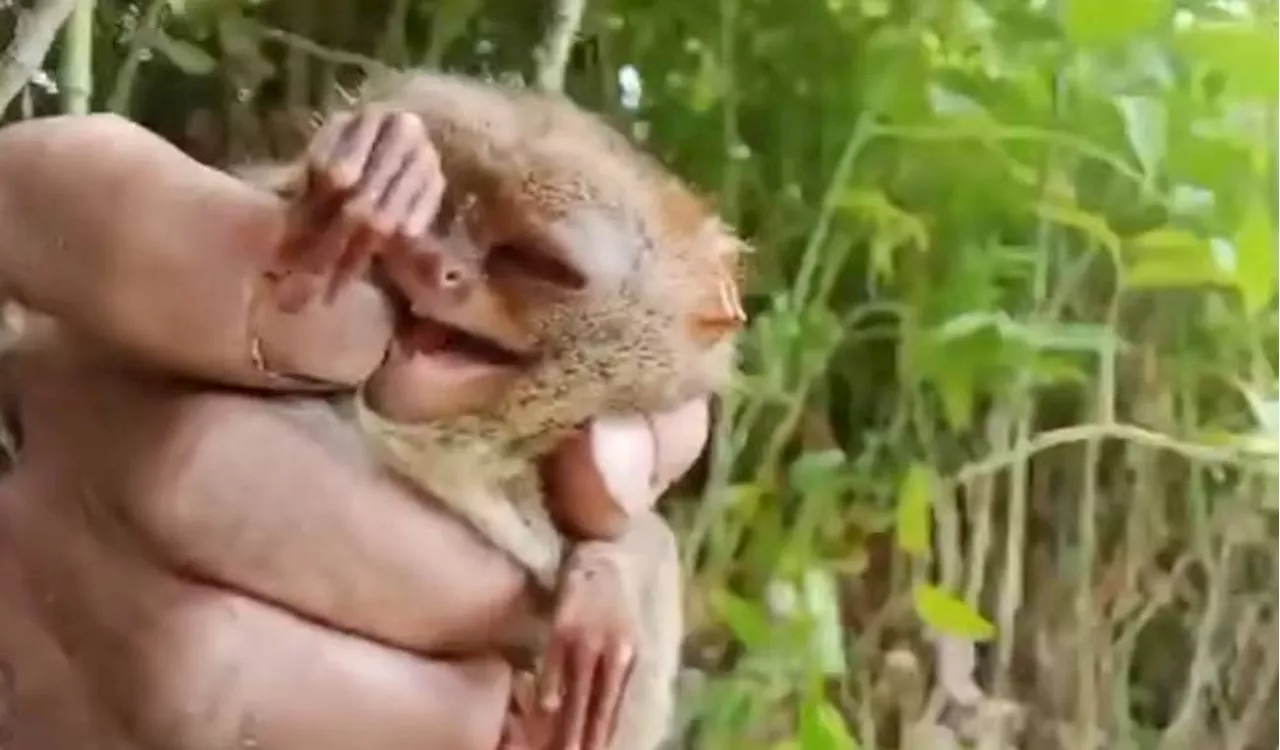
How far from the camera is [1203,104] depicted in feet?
2.62

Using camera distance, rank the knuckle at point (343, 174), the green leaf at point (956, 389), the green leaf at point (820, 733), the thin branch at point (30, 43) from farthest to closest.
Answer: the green leaf at point (956, 389) → the green leaf at point (820, 733) → the thin branch at point (30, 43) → the knuckle at point (343, 174)

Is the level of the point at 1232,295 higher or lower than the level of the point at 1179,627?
higher

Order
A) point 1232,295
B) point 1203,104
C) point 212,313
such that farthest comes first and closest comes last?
point 1232,295 → point 1203,104 → point 212,313

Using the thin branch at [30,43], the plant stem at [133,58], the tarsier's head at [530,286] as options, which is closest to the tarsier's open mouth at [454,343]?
the tarsier's head at [530,286]

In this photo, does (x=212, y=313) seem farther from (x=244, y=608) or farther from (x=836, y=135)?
(x=836, y=135)

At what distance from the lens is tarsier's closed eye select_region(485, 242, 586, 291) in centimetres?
39

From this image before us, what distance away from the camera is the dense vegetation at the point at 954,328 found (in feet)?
2.54

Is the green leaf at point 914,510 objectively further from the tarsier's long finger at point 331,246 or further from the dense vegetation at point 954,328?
the tarsier's long finger at point 331,246

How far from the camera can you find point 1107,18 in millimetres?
753

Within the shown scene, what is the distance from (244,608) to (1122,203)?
0.57m

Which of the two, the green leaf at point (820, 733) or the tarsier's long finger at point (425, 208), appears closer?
the tarsier's long finger at point (425, 208)

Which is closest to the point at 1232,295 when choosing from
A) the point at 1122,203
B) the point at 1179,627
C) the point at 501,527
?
the point at 1122,203

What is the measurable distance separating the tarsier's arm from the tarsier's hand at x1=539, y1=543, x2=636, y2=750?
0.21ft

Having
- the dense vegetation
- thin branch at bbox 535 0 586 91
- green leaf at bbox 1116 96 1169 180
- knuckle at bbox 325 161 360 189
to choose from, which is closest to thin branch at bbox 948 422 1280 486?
the dense vegetation
